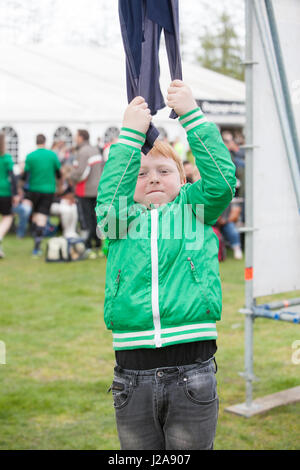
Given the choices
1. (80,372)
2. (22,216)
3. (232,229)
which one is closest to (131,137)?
(80,372)

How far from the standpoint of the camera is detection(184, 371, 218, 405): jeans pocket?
7.10 ft

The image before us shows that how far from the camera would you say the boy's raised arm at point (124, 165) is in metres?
2.09

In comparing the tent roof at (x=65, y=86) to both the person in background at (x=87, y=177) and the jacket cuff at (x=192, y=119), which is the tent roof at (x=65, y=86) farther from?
the jacket cuff at (x=192, y=119)

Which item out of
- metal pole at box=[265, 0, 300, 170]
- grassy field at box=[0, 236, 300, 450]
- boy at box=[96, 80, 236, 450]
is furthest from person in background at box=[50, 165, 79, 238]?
boy at box=[96, 80, 236, 450]

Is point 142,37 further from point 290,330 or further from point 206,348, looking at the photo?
point 290,330

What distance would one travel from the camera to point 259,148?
403 cm

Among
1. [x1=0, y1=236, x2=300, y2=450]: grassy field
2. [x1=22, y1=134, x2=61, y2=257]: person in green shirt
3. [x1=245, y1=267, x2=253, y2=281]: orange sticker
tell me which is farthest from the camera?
[x1=22, y1=134, x2=61, y2=257]: person in green shirt

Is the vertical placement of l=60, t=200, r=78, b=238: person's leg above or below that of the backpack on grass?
above

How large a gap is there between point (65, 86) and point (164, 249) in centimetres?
1946

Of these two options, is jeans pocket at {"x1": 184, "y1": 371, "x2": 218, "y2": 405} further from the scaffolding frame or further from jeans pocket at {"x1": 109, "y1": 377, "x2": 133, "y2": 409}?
the scaffolding frame

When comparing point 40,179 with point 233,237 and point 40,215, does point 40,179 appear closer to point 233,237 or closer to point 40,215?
point 40,215

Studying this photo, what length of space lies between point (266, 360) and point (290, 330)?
102 cm

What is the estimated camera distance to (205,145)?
2092 millimetres

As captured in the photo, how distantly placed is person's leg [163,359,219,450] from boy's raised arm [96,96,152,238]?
2.06 feet
